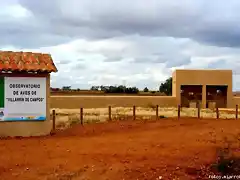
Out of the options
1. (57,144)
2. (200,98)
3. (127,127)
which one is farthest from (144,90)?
(57,144)

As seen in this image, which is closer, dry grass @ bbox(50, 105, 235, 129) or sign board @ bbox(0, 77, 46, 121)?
sign board @ bbox(0, 77, 46, 121)

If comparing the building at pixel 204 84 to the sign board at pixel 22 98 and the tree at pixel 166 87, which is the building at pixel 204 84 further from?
the sign board at pixel 22 98

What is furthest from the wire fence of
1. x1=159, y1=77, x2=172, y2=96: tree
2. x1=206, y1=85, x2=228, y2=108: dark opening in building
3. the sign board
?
x1=159, y1=77, x2=172, y2=96: tree

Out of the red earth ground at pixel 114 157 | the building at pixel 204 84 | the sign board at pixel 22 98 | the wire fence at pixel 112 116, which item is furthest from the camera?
the building at pixel 204 84

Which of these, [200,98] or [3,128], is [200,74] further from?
[3,128]

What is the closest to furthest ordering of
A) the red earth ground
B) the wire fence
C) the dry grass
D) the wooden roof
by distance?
the red earth ground
the wooden roof
the wire fence
the dry grass

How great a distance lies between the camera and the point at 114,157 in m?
10.5

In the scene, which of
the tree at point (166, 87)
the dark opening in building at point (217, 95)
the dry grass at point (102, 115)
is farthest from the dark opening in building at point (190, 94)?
the tree at point (166, 87)

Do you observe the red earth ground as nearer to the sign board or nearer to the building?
the sign board

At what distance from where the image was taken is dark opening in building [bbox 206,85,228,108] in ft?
165

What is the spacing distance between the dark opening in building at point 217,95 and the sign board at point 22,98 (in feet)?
117

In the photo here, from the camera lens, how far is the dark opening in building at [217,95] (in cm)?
5016

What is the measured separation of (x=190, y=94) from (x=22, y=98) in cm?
3777

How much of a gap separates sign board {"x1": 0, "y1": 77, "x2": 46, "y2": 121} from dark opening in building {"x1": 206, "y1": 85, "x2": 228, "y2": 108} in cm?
3571
